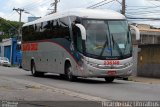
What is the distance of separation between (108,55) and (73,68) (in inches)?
87.2

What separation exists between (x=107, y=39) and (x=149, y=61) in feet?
39.6

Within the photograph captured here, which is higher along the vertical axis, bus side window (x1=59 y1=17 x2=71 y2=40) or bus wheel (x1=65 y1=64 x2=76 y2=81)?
bus side window (x1=59 y1=17 x2=71 y2=40)

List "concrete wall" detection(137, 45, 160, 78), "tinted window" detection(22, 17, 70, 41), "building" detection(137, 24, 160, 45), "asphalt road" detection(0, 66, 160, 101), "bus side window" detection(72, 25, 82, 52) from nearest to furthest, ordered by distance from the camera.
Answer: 1. "asphalt road" detection(0, 66, 160, 101)
2. "bus side window" detection(72, 25, 82, 52)
3. "tinted window" detection(22, 17, 70, 41)
4. "concrete wall" detection(137, 45, 160, 78)
5. "building" detection(137, 24, 160, 45)

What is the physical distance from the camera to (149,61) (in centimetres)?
3434

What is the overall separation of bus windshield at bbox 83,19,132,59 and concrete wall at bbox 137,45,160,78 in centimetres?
1048

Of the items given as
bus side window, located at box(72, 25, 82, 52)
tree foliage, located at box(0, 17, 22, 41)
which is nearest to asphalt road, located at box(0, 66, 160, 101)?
bus side window, located at box(72, 25, 82, 52)

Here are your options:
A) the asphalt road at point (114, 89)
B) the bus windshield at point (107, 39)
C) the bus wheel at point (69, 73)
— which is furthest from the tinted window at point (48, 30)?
the asphalt road at point (114, 89)

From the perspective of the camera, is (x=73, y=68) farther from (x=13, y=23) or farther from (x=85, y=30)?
(x=13, y=23)

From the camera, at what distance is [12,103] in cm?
1324

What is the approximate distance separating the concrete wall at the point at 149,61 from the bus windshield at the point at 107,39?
1048cm

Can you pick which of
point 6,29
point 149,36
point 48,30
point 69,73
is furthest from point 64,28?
point 6,29

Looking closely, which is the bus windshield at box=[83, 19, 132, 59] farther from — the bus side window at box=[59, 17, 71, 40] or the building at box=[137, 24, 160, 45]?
the building at box=[137, 24, 160, 45]

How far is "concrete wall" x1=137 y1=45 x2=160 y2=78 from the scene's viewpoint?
110 feet

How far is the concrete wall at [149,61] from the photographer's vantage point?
110ft
